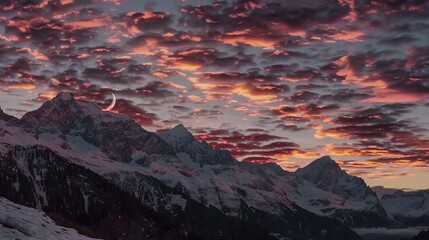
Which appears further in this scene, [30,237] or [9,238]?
[30,237]

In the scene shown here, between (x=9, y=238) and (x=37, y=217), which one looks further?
(x=37, y=217)

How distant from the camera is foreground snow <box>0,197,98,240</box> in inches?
1113

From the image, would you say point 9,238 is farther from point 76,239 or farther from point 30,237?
point 76,239

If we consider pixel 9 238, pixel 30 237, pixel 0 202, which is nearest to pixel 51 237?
pixel 30 237

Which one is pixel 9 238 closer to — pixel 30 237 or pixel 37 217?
pixel 30 237

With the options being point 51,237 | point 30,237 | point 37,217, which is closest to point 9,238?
point 30,237

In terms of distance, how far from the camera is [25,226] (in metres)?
30.8

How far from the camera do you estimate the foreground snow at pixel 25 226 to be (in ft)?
92.7

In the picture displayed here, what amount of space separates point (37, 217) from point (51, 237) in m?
6.36

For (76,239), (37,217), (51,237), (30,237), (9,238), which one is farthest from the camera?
(37,217)

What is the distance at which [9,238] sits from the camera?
26.4 m

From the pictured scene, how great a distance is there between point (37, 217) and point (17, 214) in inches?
97.7

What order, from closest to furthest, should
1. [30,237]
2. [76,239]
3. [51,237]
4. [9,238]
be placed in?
1. [9,238]
2. [30,237]
3. [51,237]
4. [76,239]

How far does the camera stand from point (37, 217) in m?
36.8
